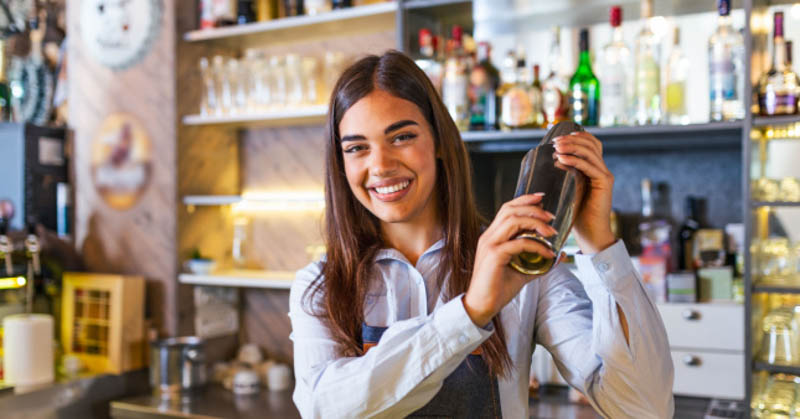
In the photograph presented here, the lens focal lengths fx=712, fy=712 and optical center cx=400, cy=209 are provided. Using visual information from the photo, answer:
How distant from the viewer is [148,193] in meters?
2.67

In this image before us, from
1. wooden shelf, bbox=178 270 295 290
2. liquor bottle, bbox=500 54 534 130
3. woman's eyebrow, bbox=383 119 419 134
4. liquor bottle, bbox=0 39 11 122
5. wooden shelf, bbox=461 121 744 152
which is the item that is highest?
liquor bottle, bbox=0 39 11 122

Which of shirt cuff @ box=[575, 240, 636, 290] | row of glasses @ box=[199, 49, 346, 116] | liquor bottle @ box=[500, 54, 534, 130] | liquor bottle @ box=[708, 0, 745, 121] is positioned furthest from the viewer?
row of glasses @ box=[199, 49, 346, 116]

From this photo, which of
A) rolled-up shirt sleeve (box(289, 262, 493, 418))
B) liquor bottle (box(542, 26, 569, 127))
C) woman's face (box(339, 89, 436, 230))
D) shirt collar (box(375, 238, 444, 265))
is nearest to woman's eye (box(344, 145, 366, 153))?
woman's face (box(339, 89, 436, 230))

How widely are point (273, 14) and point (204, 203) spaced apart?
73 centimetres

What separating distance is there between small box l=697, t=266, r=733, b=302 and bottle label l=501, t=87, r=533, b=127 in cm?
65

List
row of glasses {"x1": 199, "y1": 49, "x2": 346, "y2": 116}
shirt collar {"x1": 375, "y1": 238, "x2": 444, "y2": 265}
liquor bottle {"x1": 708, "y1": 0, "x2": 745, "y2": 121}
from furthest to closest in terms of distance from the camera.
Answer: row of glasses {"x1": 199, "y1": 49, "x2": 346, "y2": 116}, liquor bottle {"x1": 708, "y1": 0, "x2": 745, "y2": 121}, shirt collar {"x1": 375, "y1": 238, "x2": 444, "y2": 265}

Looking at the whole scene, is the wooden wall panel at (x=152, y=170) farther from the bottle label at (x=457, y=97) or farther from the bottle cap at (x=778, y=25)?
the bottle cap at (x=778, y=25)

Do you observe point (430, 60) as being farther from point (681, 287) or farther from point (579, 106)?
point (681, 287)

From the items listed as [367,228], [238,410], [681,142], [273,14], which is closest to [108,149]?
[273,14]

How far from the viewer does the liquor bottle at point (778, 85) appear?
178 cm

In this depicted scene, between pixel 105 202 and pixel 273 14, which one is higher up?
pixel 273 14

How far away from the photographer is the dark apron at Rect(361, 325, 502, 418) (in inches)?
45.0

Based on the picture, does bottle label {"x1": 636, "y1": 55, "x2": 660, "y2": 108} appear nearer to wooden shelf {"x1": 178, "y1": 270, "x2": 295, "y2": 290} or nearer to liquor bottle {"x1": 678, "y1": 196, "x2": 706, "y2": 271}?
liquor bottle {"x1": 678, "y1": 196, "x2": 706, "y2": 271}

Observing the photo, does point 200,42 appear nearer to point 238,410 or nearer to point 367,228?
point 238,410
